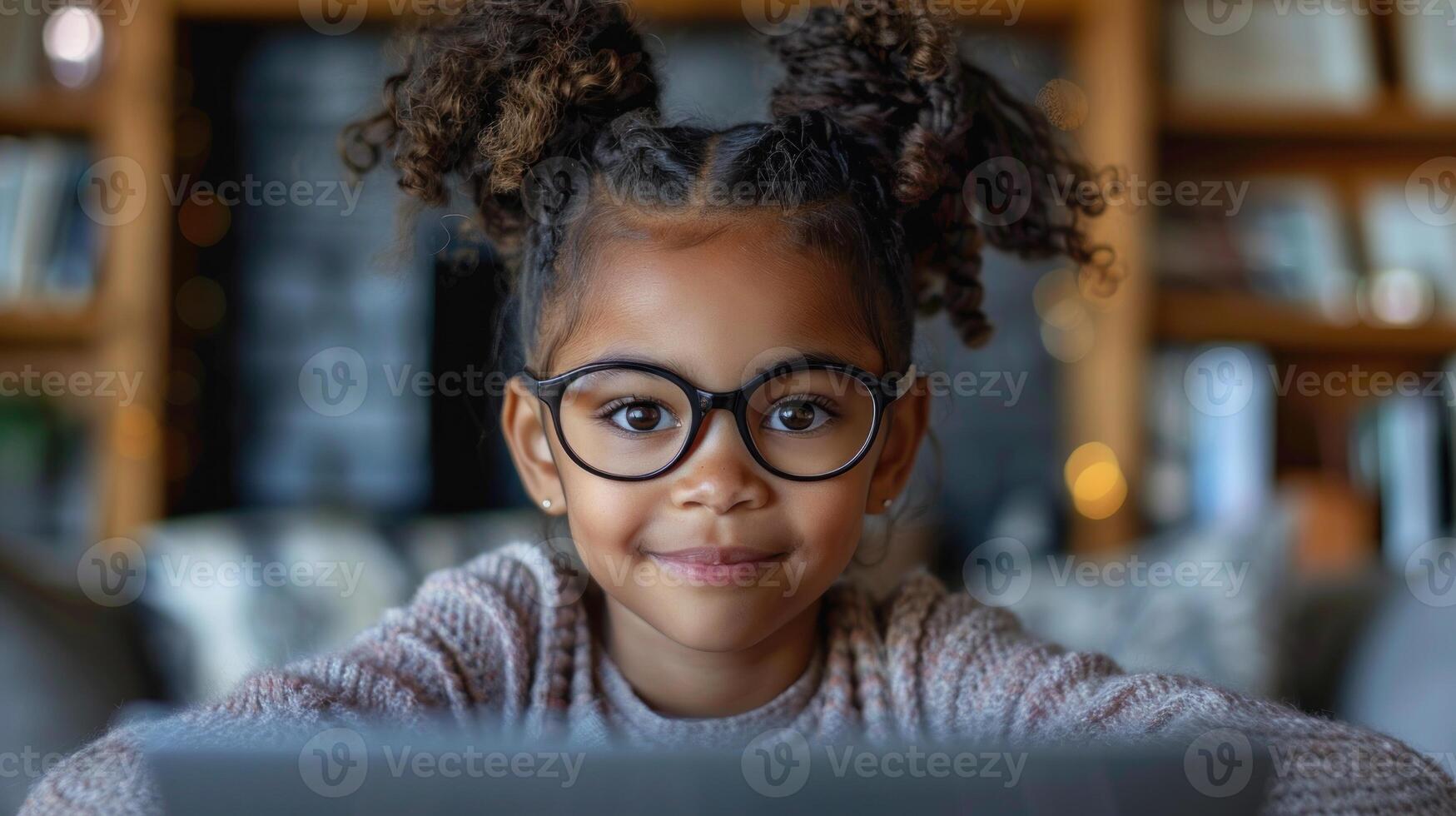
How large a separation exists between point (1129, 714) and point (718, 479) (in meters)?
0.31

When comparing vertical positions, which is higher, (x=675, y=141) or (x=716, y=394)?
(x=675, y=141)

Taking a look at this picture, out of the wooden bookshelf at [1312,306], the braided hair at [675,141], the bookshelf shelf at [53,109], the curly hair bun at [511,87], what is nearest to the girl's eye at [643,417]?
the braided hair at [675,141]

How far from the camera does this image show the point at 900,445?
3.39ft

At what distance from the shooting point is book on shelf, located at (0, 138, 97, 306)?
237cm

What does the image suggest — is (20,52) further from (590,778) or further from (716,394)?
(590,778)

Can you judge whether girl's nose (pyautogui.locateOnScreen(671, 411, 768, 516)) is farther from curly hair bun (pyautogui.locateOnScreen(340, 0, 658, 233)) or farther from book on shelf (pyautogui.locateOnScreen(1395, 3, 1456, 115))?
book on shelf (pyautogui.locateOnScreen(1395, 3, 1456, 115))

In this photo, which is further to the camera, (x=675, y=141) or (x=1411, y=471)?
(x=1411, y=471)

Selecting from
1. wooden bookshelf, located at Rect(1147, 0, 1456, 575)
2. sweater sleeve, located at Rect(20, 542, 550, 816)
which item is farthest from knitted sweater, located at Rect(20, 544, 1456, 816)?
wooden bookshelf, located at Rect(1147, 0, 1456, 575)

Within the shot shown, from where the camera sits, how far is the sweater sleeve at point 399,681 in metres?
0.70

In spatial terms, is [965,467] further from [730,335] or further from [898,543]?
[730,335]

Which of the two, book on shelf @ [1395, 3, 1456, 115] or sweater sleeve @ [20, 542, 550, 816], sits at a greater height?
book on shelf @ [1395, 3, 1456, 115]

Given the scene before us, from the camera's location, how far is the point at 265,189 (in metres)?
2.51

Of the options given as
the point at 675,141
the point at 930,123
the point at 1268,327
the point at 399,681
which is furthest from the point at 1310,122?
the point at 399,681

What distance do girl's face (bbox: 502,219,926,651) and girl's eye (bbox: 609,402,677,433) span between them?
0.05ft
